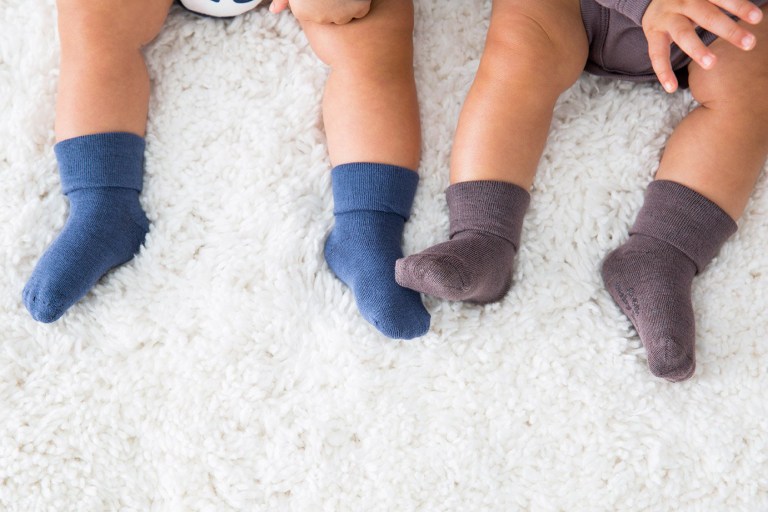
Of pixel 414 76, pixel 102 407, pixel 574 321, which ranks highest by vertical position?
pixel 414 76

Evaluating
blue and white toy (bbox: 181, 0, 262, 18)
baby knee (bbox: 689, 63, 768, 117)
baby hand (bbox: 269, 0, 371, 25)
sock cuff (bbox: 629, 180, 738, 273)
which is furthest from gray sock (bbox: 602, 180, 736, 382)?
blue and white toy (bbox: 181, 0, 262, 18)

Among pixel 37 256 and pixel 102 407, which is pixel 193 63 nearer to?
pixel 37 256

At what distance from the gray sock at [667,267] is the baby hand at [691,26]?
16cm

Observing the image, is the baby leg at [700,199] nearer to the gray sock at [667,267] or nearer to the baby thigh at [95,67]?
the gray sock at [667,267]

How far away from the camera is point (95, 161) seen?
2.96 feet

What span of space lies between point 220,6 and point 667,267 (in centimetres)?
61

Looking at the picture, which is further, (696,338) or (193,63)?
(193,63)

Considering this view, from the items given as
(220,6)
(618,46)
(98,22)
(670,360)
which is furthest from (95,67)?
(670,360)

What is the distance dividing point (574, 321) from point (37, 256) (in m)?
0.61

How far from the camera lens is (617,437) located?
2.85 feet

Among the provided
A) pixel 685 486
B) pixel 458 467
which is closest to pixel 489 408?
pixel 458 467

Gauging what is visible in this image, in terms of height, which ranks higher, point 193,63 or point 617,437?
point 193,63

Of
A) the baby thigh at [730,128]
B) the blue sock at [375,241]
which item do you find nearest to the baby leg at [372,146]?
the blue sock at [375,241]

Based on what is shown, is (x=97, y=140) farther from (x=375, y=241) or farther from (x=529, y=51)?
(x=529, y=51)
